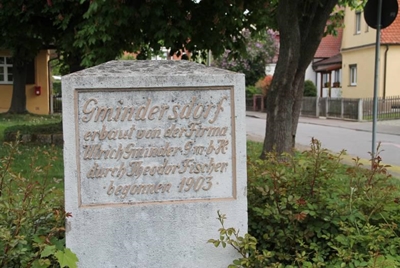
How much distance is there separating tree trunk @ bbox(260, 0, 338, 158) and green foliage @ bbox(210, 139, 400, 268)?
3.46 meters

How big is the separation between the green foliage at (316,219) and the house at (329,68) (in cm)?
3548

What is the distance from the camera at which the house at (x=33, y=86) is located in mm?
29719

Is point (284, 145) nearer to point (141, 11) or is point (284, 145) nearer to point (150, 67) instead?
point (141, 11)

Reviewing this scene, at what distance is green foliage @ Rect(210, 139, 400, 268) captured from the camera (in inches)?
146

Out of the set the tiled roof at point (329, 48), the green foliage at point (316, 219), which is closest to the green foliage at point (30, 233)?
the green foliage at point (316, 219)

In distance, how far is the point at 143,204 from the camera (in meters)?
3.78

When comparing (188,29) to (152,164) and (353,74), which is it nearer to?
(152,164)

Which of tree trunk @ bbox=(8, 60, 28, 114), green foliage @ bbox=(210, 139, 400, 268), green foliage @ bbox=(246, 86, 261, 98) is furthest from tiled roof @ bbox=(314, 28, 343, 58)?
green foliage @ bbox=(210, 139, 400, 268)

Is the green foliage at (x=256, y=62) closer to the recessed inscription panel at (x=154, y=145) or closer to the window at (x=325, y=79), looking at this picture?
the window at (x=325, y=79)

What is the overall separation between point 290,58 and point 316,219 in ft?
14.7

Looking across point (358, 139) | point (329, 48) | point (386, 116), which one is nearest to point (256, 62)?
point (329, 48)

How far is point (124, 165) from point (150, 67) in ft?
2.44

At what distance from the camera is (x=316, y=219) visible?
4.07 metres

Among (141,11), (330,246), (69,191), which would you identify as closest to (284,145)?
(141,11)
